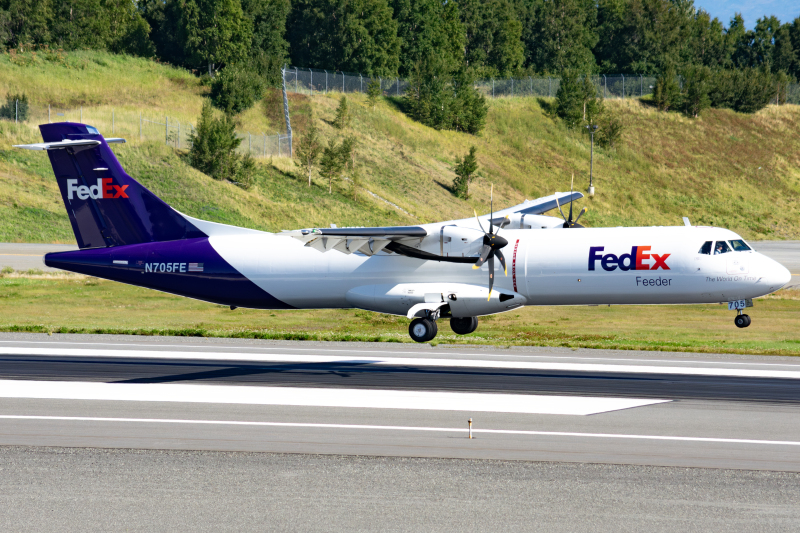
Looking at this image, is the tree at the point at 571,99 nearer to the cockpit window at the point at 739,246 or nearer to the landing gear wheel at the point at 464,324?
the landing gear wheel at the point at 464,324

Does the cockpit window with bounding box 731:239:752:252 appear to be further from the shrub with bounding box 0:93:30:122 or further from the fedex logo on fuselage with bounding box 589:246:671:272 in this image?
the shrub with bounding box 0:93:30:122

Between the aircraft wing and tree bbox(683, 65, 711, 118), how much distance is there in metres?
128

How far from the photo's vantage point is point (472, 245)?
1144 inches

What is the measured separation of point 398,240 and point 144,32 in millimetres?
100662

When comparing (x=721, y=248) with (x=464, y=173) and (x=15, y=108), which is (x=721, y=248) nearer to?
(x=464, y=173)

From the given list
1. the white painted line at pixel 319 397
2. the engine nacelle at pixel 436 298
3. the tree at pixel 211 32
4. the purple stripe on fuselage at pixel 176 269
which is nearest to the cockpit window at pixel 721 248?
the engine nacelle at pixel 436 298

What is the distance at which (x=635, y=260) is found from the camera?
90.8ft

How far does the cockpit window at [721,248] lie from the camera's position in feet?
90.4

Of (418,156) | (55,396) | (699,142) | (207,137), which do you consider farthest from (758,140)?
(55,396)

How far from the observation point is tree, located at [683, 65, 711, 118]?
143m

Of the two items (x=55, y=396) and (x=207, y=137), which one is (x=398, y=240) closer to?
(x=55, y=396)

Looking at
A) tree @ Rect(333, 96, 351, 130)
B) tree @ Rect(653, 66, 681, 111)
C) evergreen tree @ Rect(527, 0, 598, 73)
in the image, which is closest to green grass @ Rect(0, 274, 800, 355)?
tree @ Rect(333, 96, 351, 130)

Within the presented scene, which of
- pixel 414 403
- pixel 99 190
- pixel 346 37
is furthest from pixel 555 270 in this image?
pixel 346 37

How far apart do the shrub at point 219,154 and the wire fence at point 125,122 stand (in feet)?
7.61
